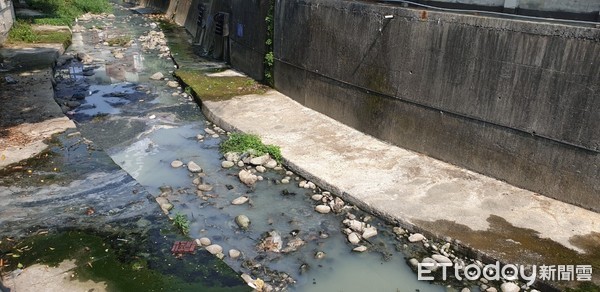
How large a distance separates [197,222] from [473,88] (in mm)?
4757

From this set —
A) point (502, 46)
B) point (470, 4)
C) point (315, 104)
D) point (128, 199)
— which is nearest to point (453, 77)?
point (502, 46)

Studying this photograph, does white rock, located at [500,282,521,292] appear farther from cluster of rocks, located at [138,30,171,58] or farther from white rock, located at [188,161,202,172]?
cluster of rocks, located at [138,30,171,58]

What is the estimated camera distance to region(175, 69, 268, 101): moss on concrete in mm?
11633

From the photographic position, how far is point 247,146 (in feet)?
28.2

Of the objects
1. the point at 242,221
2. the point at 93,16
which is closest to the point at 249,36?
the point at 242,221

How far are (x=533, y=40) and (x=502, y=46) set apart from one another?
452 millimetres

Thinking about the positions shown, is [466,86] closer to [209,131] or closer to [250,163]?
[250,163]

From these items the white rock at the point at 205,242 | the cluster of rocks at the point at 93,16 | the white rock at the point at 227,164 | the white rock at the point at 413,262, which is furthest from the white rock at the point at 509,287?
the cluster of rocks at the point at 93,16

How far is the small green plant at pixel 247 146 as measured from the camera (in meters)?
8.31

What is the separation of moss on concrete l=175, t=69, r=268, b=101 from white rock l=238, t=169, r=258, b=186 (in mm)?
4079

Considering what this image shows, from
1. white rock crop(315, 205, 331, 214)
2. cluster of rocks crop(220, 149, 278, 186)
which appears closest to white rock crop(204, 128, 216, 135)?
cluster of rocks crop(220, 149, 278, 186)

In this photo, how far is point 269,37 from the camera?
469 inches

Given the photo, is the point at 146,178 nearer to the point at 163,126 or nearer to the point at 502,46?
the point at 163,126

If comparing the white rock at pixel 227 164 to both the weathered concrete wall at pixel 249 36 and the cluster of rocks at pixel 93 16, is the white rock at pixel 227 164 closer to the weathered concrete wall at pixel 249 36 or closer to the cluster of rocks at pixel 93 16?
the weathered concrete wall at pixel 249 36
